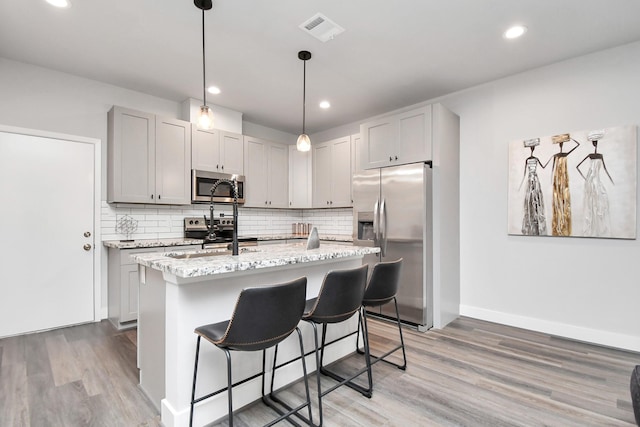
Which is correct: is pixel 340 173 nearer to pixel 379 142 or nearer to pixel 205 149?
pixel 379 142

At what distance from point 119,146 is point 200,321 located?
9.08ft

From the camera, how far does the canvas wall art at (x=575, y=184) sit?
9.47 feet

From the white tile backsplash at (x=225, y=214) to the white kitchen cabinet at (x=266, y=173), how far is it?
1.10 feet

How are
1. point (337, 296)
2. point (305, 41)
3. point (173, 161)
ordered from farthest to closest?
1. point (173, 161)
2. point (305, 41)
3. point (337, 296)

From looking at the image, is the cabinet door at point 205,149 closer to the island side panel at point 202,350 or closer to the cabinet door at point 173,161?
the cabinet door at point 173,161

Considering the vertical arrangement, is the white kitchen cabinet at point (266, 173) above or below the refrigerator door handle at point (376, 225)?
above

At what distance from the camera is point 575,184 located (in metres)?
3.13

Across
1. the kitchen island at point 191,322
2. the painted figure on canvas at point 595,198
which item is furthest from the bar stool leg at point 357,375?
the painted figure on canvas at point 595,198

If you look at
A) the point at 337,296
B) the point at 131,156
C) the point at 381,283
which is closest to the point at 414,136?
the point at 381,283

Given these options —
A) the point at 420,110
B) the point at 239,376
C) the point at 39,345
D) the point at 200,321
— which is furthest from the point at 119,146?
the point at 420,110

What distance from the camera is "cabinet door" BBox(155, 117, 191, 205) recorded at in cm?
389

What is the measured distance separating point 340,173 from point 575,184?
9.25 feet

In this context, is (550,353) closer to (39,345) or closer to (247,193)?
(247,193)

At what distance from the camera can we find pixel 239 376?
199 centimetres
